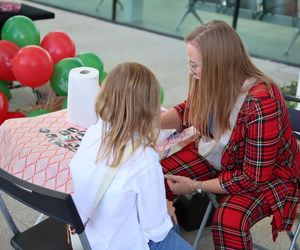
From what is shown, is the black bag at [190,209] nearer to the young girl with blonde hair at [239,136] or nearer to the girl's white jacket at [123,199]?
the young girl with blonde hair at [239,136]

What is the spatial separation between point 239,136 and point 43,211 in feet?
2.72

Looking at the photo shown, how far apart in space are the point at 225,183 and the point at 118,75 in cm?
69

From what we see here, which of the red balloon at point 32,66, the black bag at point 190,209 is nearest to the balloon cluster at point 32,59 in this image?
the red balloon at point 32,66

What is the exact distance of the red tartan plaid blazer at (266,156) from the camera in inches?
70.7

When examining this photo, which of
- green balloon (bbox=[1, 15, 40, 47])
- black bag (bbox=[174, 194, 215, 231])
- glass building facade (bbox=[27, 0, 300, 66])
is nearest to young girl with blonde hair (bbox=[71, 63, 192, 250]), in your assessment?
black bag (bbox=[174, 194, 215, 231])

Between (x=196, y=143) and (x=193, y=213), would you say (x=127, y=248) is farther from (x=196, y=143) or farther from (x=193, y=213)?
(x=193, y=213)

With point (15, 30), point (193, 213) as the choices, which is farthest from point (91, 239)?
point (15, 30)

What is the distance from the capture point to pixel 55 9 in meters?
7.65

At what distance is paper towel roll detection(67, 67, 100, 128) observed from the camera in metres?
2.04

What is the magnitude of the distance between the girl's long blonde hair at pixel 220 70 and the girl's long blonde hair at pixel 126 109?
15.6 inches

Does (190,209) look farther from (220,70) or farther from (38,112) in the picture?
(38,112)

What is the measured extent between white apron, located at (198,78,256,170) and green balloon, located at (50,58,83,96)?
1.42 m

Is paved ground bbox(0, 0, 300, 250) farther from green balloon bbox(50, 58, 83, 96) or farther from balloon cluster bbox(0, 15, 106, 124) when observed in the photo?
green balloon bbox(50, 58, 83, 96)

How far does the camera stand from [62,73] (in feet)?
10.8
